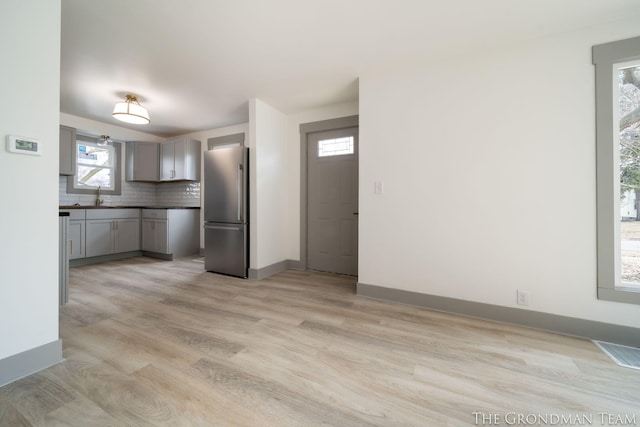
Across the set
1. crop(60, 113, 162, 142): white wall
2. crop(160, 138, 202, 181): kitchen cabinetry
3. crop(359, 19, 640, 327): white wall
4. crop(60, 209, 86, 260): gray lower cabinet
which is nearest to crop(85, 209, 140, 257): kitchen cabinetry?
crop(60, 209, 86, 260): gray lower cabinet

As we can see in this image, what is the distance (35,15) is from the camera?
1402 mm

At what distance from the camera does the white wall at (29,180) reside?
1.31 meters

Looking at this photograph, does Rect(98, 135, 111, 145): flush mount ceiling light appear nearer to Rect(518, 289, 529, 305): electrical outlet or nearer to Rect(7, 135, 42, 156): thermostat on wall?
Rect(7, 135, 42, 156): thermostat on wall

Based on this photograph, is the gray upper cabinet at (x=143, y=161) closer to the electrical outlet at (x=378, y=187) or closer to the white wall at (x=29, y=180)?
the white wall at (x=29, y=180)

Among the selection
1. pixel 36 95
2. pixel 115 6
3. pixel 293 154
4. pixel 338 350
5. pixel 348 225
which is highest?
pixel 115 6

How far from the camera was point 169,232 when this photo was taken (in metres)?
4.36

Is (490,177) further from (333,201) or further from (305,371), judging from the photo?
(305,371)

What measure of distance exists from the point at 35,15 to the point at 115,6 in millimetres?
538

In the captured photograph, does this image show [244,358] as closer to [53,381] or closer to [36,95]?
[53,381]

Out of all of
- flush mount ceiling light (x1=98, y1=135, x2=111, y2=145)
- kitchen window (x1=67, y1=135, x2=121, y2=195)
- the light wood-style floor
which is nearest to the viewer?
the light wood-style floor

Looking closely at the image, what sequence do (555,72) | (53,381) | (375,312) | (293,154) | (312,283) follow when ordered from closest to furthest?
(53,381) → (555,72) → (375,312) → (312,283) → (293,154)

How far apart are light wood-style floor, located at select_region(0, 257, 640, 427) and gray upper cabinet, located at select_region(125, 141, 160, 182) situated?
3.18 meters

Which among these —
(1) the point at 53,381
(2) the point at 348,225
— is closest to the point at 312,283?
(2) the point at 348,225

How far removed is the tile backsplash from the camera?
16.1 feet
